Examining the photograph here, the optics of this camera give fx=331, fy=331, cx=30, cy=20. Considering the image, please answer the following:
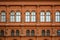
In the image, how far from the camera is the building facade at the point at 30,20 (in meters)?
73.4

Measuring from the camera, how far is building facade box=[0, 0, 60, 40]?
241 ft

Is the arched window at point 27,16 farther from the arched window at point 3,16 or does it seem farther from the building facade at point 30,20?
the arched window at point 3,16

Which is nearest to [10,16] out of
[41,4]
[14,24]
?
[14,24]

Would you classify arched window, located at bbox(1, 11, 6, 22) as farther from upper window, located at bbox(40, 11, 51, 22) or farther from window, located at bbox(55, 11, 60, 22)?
window, located at bbox(55, 11, 60, 22)

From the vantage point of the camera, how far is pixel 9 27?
73.6m

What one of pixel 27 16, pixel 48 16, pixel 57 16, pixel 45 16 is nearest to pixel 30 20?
pixel 27 16

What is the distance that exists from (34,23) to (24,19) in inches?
95.4

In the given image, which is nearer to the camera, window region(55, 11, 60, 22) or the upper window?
window region(55, 11, 60, 22)

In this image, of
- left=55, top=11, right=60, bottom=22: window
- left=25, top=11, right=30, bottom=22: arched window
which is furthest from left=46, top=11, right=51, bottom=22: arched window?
left=25, top=11, right=30, bottom=22: arched window

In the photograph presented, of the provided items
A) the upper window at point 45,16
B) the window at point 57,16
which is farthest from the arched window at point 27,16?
the window at point 57,16

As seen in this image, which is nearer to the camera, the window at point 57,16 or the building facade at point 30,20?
the building facade at point 30,20

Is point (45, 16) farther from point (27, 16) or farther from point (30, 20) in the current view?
point (27, 16)

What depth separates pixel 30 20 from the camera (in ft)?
244

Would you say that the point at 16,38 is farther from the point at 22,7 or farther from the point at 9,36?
the point at 22,7
